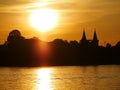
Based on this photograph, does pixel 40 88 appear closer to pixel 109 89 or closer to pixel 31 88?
pixel 31 88

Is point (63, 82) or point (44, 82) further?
point (44, 82)

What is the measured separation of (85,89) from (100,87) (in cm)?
411

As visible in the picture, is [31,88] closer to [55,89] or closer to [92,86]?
[55,89]

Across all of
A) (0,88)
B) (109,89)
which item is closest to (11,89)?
(0,88)

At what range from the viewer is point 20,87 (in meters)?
93.1

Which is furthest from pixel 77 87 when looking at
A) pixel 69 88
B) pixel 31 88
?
pixel 31 88

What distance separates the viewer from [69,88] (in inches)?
3474

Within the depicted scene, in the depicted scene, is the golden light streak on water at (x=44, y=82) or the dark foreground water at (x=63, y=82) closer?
the dark foreground water at (x=63, y=82)

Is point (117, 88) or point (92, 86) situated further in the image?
point (92, 86)

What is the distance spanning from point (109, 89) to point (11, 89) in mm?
15856

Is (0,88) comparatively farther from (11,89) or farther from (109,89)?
(109,89)

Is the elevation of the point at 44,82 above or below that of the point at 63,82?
above

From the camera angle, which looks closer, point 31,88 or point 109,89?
point 109,89

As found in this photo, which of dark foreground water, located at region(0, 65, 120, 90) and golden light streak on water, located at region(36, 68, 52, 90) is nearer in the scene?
dark foreground water, located at region(0, 65, 120, 90)
